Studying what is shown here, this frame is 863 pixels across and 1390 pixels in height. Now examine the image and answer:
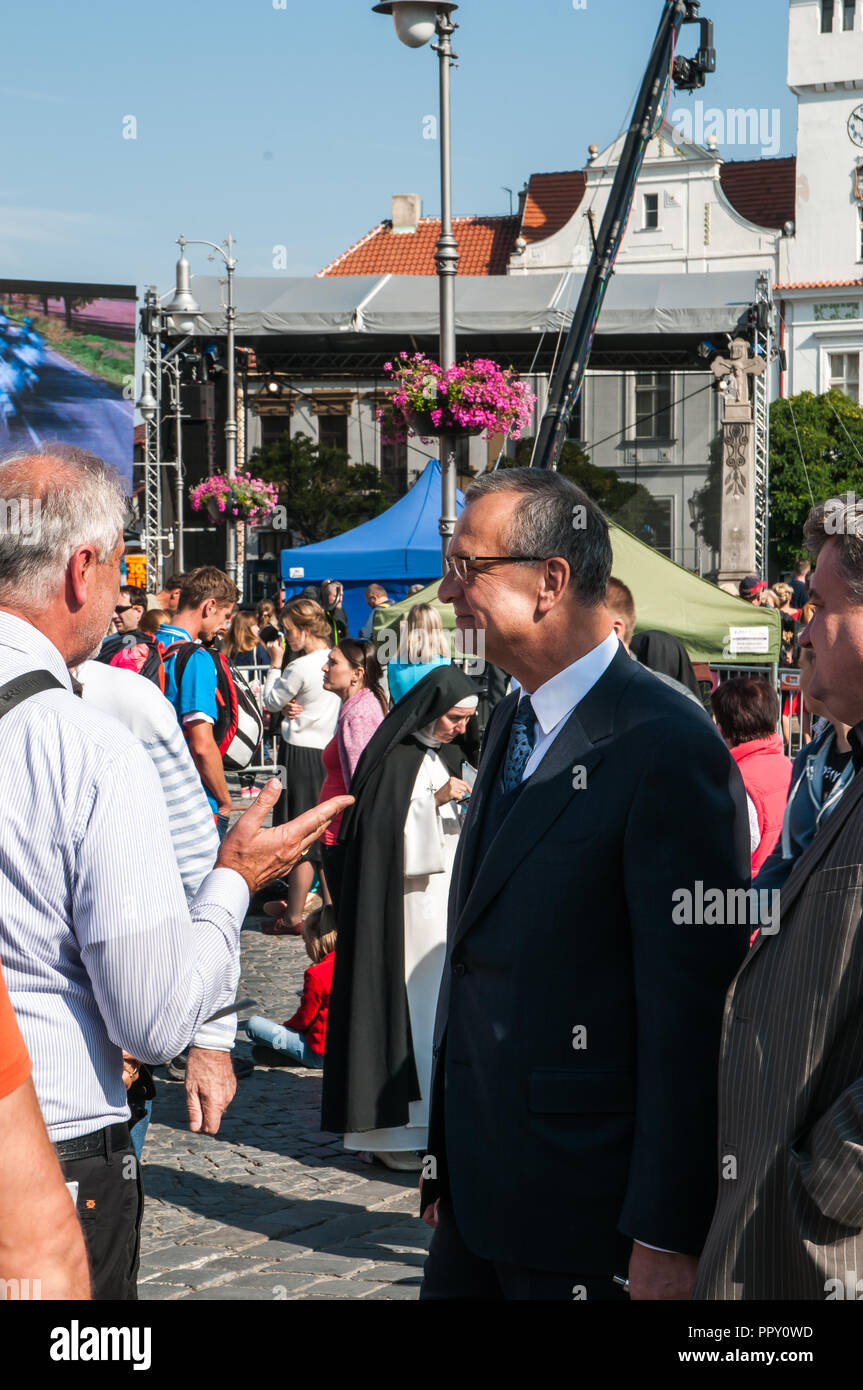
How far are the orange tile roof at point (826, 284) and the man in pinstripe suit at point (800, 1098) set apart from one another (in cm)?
5750

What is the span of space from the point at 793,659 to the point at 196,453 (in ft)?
128

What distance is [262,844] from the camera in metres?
2.46

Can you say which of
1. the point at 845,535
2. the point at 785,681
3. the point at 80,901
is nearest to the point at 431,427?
the point at 785,681

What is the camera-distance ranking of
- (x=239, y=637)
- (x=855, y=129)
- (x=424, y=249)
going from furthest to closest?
(x=424, y=249) → (x=855, y=129) → (x=239, y=637)

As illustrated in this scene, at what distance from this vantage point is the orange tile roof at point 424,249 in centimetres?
6138

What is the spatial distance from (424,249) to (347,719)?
2355 inches

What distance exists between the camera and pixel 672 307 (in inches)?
1244

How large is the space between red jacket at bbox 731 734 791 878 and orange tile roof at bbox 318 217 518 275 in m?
57.1

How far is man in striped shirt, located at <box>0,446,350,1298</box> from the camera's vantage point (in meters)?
2.08

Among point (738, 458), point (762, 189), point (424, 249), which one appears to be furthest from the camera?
point (424, 249)

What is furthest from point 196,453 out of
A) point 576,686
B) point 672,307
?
point 576,686

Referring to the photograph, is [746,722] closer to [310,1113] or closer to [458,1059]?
[310,1113]

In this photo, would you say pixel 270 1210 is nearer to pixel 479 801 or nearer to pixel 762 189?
pixel 479 801

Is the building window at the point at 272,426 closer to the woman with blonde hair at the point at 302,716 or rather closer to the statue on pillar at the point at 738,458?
the statue on pillar at the point at 738,458
